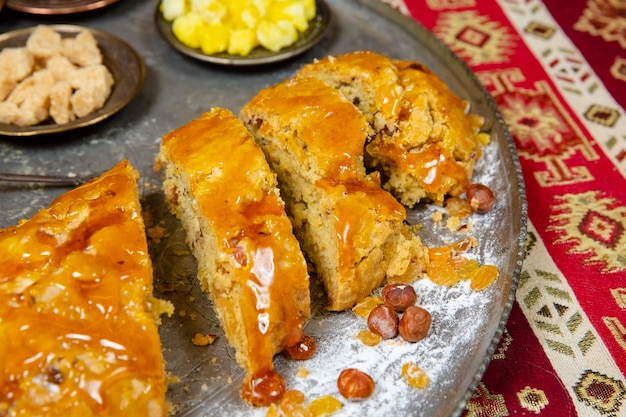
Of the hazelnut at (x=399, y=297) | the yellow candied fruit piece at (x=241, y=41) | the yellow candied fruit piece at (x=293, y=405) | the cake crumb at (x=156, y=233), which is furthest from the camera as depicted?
the yellow candied fruit piece at (x=241, y=41)

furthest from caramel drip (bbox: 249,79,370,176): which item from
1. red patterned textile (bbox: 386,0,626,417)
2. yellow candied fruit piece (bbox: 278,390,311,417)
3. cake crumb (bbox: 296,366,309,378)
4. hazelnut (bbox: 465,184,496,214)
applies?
red patterned textile (bbox: 386,0,626,417)

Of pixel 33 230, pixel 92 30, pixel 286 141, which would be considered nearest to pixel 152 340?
pixel 33 230

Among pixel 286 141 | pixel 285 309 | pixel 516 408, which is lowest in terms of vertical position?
pixel 516 408

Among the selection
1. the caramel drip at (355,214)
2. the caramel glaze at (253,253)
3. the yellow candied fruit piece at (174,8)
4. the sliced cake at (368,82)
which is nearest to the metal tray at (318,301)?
the caramel glaze at (253,253)

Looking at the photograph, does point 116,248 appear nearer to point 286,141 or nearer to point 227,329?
point 227,329

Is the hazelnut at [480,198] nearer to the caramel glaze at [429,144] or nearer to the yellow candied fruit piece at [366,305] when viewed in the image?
the caramel glaze at [429,144]

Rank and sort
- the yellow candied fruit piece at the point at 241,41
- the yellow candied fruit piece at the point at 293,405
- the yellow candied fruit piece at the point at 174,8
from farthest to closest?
the yellow candied fruit piece at the point at 174,8 → the yellow candied fruit piece at the point at 241,41 → the yellow candied fruit piece at the point at 293,405
